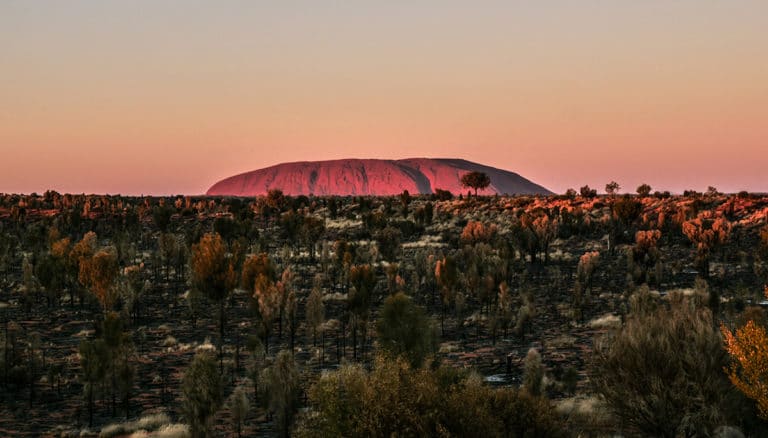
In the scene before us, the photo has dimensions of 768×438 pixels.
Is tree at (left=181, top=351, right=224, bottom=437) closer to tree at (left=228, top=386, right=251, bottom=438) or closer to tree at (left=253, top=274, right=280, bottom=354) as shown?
tree at (left=228, top=386, right=251, bottom=438)

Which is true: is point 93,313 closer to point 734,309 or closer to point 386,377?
point 386,377

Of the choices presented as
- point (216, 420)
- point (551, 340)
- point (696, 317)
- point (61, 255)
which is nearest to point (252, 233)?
point (61, 255)

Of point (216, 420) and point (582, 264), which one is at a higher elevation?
point (582, 264)

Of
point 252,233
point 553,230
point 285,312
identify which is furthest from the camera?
point 252,233

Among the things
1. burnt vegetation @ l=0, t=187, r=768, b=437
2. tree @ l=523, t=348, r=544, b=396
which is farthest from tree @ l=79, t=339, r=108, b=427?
tree @ l=523, t=348, r=544, b=396

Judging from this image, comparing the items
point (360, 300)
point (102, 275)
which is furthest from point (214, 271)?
point (360, 300)

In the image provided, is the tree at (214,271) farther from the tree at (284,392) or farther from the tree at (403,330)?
the tree at (284,392)

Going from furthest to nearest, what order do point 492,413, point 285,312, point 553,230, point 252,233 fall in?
point 252,233 < point 553,230 < point 285,312 < point 492,413
